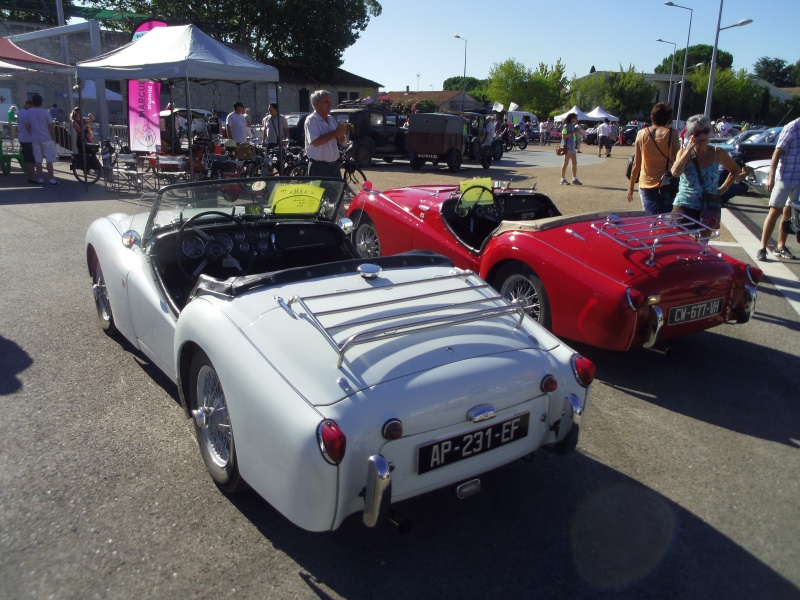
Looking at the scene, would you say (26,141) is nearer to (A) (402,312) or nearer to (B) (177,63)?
(B) (177,63)

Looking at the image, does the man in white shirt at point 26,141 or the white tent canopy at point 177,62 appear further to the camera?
the man in white shirt at point 26,141

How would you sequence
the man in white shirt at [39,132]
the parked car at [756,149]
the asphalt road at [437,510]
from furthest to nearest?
1. the parked car at [756,149]
2. the man in white shirt at [39,132]
3. the asphalt road at [437,510]

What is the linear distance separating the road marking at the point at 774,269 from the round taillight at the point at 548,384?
A: 4439 millimetres

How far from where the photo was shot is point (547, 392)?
2.76 meters

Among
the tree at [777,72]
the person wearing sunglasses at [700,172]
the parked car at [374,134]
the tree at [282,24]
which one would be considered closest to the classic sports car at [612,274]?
the person wearing sunglasses at [700,172]

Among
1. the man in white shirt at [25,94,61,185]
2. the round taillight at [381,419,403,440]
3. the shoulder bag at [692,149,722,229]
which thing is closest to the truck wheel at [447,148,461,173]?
the man in white shirt at [25,94,61,185]

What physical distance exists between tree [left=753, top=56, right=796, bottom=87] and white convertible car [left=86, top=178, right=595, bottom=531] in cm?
14095

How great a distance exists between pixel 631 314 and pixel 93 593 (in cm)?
327

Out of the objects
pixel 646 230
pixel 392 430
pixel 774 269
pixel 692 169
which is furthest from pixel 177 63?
pixel 392 430

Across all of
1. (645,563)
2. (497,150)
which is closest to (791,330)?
(645,563)

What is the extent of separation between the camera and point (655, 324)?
13.4 feet

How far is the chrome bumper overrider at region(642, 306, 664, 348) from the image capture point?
4062mm

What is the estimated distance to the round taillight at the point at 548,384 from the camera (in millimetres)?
2732

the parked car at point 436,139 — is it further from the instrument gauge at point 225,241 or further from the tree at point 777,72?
the tree at point 777,72
